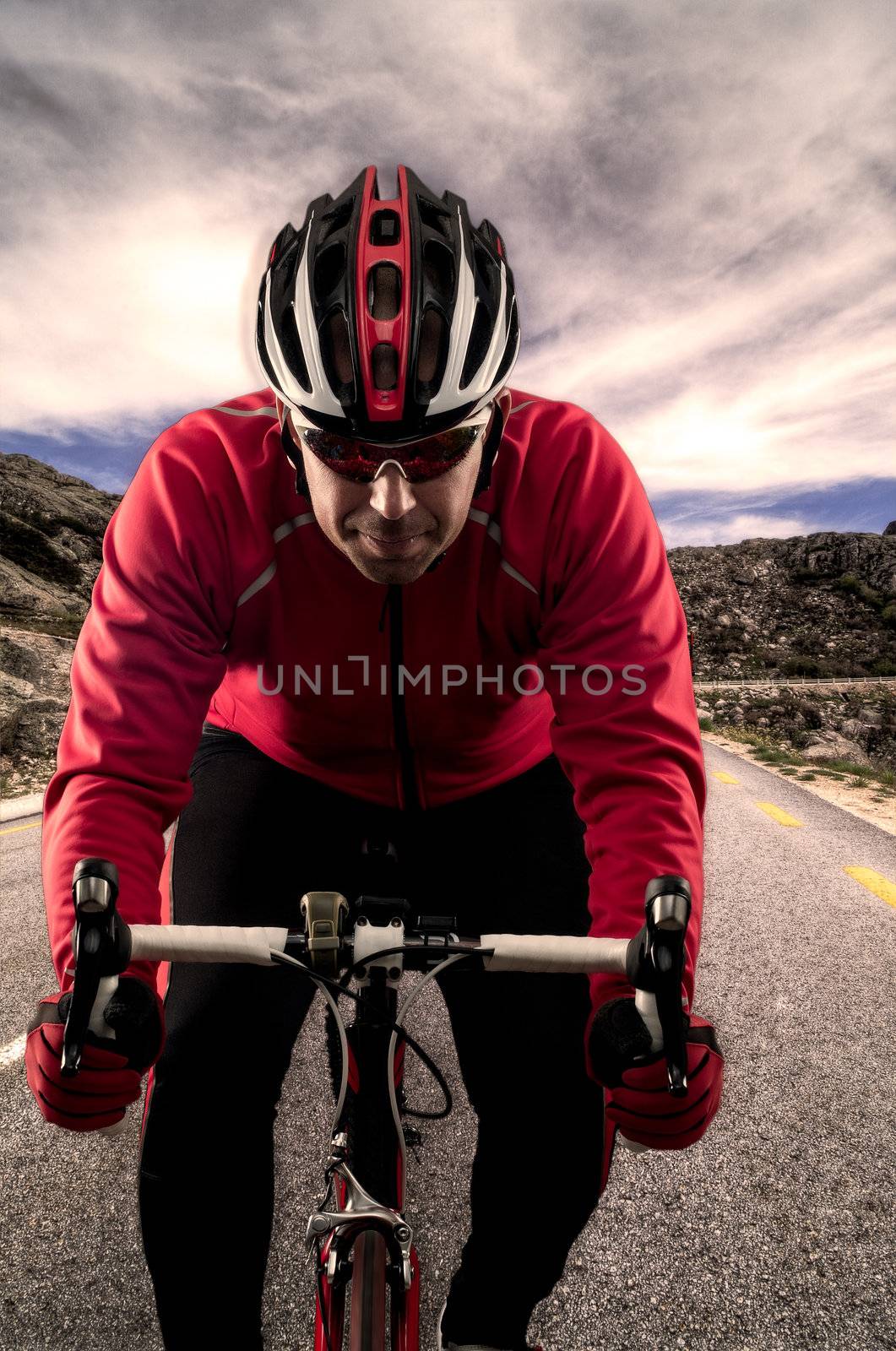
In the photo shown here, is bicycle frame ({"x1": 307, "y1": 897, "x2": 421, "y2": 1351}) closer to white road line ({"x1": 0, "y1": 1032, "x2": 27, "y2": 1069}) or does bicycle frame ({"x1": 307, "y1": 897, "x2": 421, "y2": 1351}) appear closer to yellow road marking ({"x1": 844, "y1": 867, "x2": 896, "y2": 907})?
white road line ({"x1": 0, "y1": 1032, "x2": 27, "y2": 1069})

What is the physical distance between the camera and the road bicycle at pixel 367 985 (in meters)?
0.90

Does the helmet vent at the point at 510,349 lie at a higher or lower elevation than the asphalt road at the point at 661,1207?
higher

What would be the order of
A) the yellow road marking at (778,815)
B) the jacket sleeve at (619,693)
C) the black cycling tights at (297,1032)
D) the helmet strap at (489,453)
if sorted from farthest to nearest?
the yellow road marking at (778,815), the helmet strap at (489,453), the jacket sleeve at (619,693), the black cycling tights at (297,1032)

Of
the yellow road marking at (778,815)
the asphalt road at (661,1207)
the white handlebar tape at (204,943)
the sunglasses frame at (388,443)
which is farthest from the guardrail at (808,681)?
the white handlebar tape at (204,943)

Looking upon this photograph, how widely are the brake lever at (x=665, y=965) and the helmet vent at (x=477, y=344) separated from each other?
1098 mm

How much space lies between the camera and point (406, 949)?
1068 millimetres

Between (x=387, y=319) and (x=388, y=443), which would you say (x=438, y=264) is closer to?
(x=387, y=319)

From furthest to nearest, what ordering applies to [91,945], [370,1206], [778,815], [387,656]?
[778,815], [387,656], [370,1206], [91,945]

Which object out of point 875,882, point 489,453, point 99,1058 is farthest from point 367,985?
point 875,882

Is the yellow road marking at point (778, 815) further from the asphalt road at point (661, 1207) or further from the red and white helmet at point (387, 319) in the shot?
the red and white helmet at point (387, 319)

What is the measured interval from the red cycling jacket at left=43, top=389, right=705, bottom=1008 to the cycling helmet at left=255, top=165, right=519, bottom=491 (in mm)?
204

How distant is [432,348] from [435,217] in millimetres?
518

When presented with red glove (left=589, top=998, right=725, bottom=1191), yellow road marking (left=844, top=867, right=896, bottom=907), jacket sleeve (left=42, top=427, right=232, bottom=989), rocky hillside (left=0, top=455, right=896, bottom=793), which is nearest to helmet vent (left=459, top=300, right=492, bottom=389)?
jacket sleeve (left=42, top=427, right=232, bottom=989)

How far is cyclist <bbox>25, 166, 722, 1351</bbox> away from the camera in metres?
1.26
